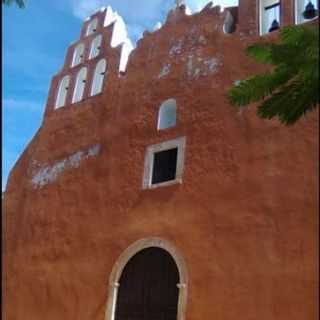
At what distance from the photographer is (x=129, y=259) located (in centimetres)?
849

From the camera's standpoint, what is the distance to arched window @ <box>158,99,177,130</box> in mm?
9180

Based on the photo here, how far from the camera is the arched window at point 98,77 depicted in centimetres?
1105

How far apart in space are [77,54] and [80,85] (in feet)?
3.70

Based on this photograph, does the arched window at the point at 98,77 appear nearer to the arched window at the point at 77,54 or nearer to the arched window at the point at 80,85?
the arched window at the point at 80,85

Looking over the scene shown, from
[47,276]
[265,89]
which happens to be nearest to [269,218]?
[265,89]

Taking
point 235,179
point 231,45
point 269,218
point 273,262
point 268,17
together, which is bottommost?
point 273,262

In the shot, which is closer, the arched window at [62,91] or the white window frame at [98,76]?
the white window frame at [98,76]

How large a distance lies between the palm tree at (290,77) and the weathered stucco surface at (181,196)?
9.10 ft

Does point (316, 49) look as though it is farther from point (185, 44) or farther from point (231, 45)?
point (185, 44)

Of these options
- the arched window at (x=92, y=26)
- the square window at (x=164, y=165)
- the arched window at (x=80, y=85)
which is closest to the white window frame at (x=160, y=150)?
the square window at (x=164, y=165)

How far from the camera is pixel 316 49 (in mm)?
4016

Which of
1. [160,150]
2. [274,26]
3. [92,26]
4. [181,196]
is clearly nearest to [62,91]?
[92,26]

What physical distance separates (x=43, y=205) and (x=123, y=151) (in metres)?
2.38

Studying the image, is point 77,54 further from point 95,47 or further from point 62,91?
point 62,91
